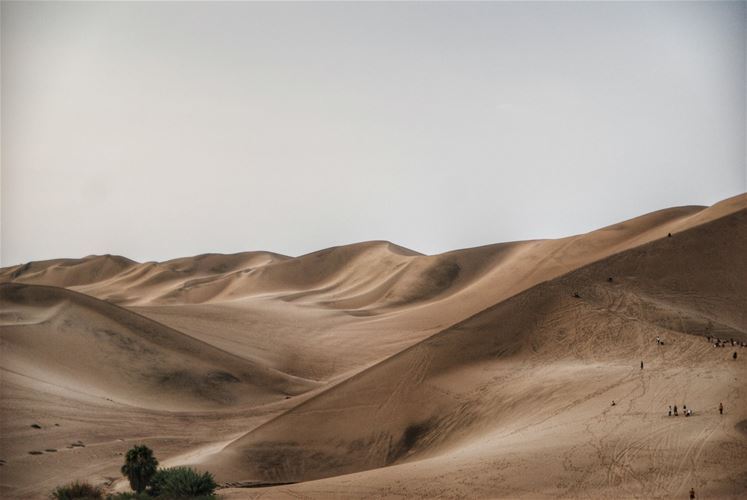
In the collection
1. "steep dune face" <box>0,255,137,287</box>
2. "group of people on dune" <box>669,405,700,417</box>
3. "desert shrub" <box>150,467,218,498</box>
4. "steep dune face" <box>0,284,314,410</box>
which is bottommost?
"group of people on dune" <box>669,405,700,417</box>

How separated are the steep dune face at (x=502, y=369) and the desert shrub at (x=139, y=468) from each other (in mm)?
4053

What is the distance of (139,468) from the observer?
52.3 feet

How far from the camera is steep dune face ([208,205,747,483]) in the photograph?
70.3 ft

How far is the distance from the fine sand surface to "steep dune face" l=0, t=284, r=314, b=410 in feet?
0.38

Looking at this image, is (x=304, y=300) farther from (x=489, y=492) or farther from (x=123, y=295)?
(x=489, y=492)

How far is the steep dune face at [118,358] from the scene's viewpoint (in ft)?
97.4

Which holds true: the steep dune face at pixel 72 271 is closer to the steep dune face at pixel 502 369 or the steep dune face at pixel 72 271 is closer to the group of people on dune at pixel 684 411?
the steep dune face at pixel 502 369

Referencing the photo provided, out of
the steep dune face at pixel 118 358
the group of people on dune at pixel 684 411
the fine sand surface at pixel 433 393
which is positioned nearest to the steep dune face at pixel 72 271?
the fine sand surface at pixel 433 393

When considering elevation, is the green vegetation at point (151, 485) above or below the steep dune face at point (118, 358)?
below

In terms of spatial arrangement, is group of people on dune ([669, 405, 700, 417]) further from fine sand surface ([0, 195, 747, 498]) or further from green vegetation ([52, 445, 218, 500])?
green vegetation ([52, 445, 218, 500])

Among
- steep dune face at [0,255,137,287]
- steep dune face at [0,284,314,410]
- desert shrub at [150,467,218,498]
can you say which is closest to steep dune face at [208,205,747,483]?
A: desert shrub at [150,467,218,498]

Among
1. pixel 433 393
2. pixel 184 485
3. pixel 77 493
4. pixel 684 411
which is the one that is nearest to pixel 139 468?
pixel 77 493

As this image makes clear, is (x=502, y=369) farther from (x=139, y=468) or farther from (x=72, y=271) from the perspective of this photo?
(x=72, y=271)

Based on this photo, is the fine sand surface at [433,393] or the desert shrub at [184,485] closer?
the desert shrub at [184,485]
